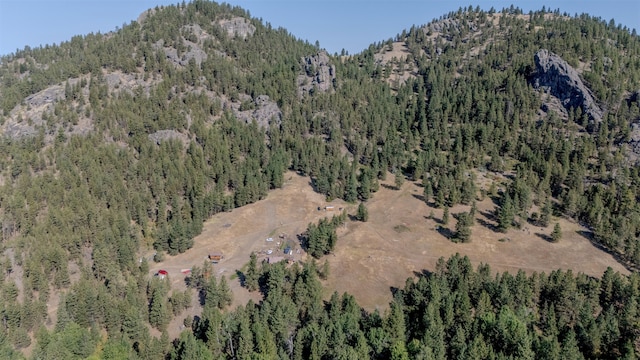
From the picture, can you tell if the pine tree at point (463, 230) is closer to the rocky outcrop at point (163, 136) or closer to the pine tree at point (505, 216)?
the pine tree at point (505, 216)

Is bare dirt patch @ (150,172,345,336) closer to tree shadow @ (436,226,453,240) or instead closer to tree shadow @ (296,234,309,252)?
tree shadow @ (296,234,309,252)

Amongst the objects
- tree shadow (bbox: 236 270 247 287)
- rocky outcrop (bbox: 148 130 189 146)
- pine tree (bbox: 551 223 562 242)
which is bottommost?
tree shadow (bbox: 236 270 247 287)

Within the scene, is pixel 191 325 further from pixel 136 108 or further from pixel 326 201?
pixel 136 108

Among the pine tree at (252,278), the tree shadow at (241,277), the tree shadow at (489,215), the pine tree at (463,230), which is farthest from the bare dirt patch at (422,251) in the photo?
the tree shadow at (241,277)

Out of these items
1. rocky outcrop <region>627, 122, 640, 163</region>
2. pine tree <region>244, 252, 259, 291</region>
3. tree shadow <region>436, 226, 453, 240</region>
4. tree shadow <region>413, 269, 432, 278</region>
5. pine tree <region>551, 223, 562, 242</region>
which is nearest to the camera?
pine tree <region>244, 252, 259, 291</region>

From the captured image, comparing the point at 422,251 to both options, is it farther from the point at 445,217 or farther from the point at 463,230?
the point at 445,217

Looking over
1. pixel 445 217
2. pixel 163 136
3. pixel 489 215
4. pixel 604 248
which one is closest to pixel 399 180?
pixel 445 217

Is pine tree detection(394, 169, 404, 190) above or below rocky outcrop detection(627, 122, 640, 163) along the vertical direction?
below

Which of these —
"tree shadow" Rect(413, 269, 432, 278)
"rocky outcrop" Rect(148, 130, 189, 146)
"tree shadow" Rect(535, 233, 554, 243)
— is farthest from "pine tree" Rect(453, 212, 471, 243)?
"rocky outcrop" Rect(148, 130, 189, 146)
